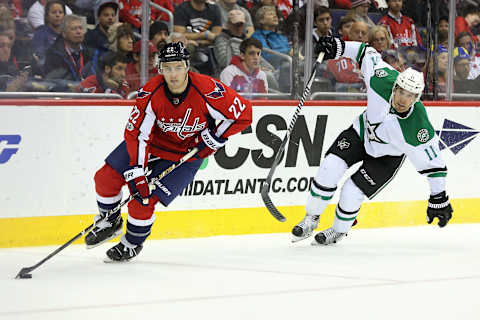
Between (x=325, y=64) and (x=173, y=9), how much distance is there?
3.82 feet

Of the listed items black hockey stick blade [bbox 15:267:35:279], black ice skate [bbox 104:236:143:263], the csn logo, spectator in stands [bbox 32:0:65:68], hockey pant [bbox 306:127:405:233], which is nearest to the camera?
black hockey stick blade [bbox 15:267:35:279]

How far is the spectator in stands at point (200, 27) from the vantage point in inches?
203

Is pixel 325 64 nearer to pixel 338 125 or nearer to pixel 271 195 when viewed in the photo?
pixel 338 125

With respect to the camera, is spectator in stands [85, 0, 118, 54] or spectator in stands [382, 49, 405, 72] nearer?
spectator in stands [85, 0, 118, 54]

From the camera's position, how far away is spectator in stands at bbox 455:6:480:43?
6.03m

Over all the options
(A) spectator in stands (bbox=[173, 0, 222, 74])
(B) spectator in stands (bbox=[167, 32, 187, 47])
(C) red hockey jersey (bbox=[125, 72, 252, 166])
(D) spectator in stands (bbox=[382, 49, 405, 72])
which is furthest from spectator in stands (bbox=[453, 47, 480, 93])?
(C) red hockey jersey (bbox=[125, 72, 252, 166])

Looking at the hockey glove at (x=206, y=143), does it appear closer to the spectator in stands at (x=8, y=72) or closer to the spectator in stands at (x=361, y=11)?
the spectator in stands at (x=8, y=72)

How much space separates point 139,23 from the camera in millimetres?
5031

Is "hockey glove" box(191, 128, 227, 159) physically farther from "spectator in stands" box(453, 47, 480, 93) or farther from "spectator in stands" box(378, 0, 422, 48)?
"spectator in stands" box(453, 47, 480, 93)

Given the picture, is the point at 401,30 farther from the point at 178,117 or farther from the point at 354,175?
the point at 178,117

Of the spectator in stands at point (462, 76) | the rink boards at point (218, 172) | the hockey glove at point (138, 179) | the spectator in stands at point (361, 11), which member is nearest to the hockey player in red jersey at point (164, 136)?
the hockey glove at point (138, 179)

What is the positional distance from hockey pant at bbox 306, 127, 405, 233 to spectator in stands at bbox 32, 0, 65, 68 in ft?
5.63

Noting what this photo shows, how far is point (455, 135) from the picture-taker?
5875mm

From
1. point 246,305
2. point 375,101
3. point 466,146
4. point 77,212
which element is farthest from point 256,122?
point 246,305
